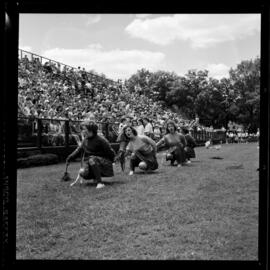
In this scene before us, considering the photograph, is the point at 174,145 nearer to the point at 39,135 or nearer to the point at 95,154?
the point at 95,154

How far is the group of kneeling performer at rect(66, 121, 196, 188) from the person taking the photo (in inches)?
164

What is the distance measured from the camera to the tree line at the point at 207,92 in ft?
11.0

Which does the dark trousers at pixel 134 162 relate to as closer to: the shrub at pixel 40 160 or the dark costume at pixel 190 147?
the dark costume at pixel 190 147

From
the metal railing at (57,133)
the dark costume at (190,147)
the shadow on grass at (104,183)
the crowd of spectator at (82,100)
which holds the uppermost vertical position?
the crowd of spectator at (82,100)

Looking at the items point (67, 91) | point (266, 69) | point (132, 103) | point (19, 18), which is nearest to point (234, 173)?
point (132, 103)

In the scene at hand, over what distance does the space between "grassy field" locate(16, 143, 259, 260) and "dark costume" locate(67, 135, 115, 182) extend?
15cm

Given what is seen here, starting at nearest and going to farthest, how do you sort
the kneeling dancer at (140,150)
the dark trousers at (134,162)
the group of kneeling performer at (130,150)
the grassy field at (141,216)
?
1. the grassy field at (141,216)
2. the group of kneeling performer at (130,150)
3. the kneeling dancer at (140,150)
4. the dark trousers at (134,162)

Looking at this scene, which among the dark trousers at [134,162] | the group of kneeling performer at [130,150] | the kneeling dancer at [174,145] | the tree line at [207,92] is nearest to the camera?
the tree line at [207,92]

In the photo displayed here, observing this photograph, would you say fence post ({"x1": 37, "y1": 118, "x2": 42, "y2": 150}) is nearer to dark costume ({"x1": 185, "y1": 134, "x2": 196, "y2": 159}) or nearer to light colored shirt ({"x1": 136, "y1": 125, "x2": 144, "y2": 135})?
light colored shirt ({"x1": 136, "y1": 125, "x2": 144, "y2": 135})

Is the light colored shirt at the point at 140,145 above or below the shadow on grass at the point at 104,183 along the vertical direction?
above

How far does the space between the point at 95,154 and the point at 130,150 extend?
0.66 m

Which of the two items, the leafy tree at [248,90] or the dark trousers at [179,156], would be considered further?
the dark trousers at [179,156]

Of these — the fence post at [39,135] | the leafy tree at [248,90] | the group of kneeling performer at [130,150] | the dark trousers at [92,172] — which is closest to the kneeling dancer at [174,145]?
the group of kneeling performer at [130,150]

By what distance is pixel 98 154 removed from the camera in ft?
14.2
